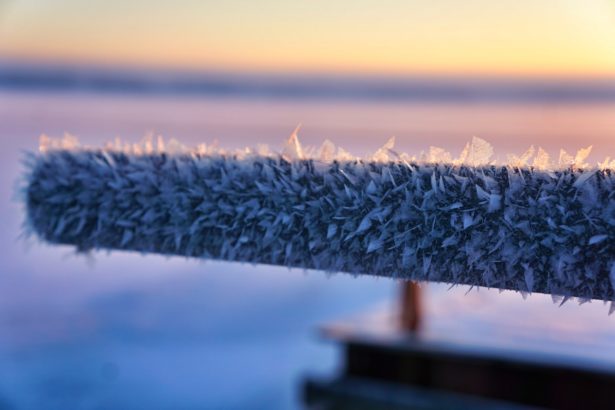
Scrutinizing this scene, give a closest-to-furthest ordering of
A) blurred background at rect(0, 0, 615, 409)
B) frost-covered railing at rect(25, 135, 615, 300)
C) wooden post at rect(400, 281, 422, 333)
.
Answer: frost-covered railing at rect(25, 135, 615, 300), blurred background at rect(0, 0, 615, 409), wooden post at rect(400, 281, 422, 333)

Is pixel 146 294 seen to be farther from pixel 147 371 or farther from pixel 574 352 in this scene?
pixel 574 352

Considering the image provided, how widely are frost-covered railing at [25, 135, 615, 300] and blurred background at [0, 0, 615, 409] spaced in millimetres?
554

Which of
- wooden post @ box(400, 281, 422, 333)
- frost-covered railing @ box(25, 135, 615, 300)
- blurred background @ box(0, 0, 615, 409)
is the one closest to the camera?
frost-covered railing @ box(25, 135, 615, 300)

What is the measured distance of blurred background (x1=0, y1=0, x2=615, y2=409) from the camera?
1498 mm

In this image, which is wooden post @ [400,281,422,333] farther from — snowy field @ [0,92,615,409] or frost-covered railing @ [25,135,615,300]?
frost-covered railing @ [25,135,615,300]

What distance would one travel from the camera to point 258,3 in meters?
1.76

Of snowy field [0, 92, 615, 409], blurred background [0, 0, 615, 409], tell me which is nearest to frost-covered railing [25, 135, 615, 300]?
blurred background [0, 0, 615, 409]

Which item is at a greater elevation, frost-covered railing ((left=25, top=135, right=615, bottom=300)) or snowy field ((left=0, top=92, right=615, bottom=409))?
frost-covered railing ((left=25, top=135, right=615, bottom=300))

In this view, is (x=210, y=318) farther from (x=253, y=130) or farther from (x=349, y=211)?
(x=349, y=211)

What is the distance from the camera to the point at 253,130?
11.1 feet

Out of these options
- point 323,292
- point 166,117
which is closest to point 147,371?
point 323,292

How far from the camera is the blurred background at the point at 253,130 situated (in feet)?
4.91

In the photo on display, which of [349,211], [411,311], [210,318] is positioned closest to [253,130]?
[210,318]

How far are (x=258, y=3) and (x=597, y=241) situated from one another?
5.06 feet
